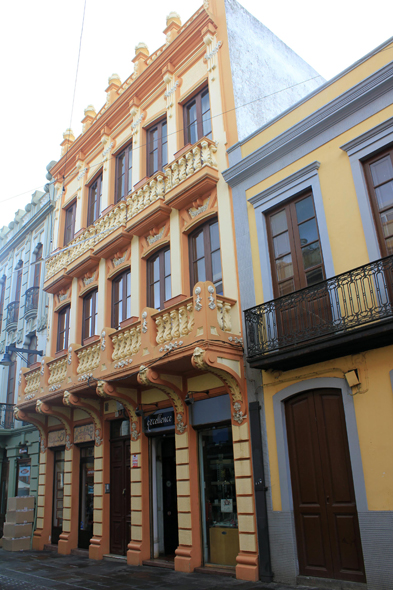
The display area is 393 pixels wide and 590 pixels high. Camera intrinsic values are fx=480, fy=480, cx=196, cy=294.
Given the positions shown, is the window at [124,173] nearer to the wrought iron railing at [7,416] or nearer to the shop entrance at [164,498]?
the shop entrance at [164,498]

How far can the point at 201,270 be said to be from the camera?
12227 millimetres

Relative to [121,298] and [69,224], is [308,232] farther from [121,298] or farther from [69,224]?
[69,224]

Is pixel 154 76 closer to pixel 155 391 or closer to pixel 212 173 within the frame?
pixel 212 173

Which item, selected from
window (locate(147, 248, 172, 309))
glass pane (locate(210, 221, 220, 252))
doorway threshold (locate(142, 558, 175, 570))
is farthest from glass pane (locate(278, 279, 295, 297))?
doorway threshold (locate(142, 558, 175, 570))

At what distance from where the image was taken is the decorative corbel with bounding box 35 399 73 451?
51.4 feet

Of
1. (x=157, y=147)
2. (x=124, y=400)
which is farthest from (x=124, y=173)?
(x=124, y=400)

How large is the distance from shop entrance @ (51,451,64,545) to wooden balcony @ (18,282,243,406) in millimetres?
3210

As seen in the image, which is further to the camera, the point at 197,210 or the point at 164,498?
the point at 197,210

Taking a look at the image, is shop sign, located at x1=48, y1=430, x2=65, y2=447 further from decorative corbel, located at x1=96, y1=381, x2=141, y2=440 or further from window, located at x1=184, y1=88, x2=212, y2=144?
window, located at x1=184, y1=88, x2=212, y2=144

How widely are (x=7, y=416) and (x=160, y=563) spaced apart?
11996 mm

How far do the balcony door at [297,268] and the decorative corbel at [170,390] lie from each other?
128 inches

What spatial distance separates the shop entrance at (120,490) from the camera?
13.0 m

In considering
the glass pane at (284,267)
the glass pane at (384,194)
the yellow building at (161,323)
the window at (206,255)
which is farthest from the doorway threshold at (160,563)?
the glass pane at (384,194)

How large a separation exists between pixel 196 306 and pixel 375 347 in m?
3.65
